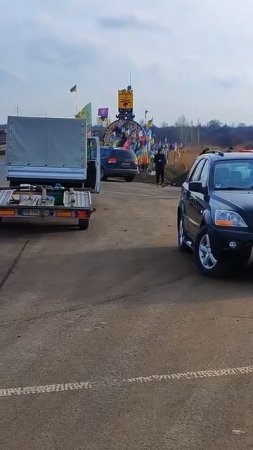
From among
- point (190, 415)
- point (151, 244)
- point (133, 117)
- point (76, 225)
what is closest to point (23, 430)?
point (190, 415)

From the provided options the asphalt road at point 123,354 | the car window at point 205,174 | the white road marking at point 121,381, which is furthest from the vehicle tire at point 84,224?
the white road marking at point 121,381

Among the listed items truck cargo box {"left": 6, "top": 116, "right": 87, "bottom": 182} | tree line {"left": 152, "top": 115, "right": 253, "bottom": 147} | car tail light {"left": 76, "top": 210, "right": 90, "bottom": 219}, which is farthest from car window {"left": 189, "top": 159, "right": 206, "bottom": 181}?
tree line {"left": 152, "top": 115, "right": 253, "bottom": 147}

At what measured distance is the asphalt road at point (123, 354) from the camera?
13.5 ft

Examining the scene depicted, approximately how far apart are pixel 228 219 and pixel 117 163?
2496cm

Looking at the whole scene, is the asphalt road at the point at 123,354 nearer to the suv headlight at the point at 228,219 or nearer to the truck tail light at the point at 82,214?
the suv headlight at the point at 228,219

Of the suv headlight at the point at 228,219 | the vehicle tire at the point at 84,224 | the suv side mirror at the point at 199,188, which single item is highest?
the suv side mirror at the point at 199,188

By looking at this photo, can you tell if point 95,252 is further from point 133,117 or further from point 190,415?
point 133,117

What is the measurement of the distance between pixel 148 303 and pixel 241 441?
3518 mm

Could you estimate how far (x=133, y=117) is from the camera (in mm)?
47594

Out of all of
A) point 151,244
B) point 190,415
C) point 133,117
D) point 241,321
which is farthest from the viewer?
point 133,117

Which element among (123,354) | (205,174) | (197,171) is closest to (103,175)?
(197,171)

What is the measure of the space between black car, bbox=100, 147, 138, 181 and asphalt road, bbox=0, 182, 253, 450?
22.6 meters

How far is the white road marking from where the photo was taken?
4777 millimetres

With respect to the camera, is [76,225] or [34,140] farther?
[34,140]
